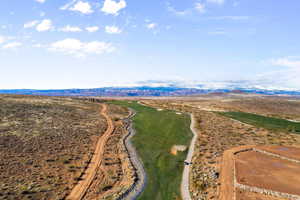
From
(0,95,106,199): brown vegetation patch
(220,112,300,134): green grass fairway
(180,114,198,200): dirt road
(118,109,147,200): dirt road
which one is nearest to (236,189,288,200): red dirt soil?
(180,114,198,200): dirt road

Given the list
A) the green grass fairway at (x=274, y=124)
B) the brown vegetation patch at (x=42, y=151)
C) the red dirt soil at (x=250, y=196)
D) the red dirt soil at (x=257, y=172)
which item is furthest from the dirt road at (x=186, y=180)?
the green grass fairway at (x=274, y=124)

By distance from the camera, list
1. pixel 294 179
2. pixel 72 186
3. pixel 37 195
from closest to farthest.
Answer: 1. pixel 37 195
2. pixel 72 186
3. pixel 294 179

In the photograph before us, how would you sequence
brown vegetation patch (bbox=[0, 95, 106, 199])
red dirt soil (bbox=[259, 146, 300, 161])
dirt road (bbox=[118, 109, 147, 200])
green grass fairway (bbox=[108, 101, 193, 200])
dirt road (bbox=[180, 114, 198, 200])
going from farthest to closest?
1. red dirt soil (bbox=[259, 146, 300, 161])
2. green grass fairway (bbox=[108, 101, 193, 200])
3. dirt road (bbox=[180, 114, 198, 200])
4. dirt road (bbox=[118, 109, 147, 200])
5. brown vegetation patch (bbox=[0, 95, 106, 199])

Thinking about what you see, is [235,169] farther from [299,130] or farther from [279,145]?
[299,130]

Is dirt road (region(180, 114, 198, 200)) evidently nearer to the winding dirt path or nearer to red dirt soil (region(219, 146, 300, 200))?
red dirt soil (region(219, 146, 300, 200))

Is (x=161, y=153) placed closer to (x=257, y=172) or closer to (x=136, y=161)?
(x=136, y=161)

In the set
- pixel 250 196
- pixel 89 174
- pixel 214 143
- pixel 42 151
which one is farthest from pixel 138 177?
pixel 214 143

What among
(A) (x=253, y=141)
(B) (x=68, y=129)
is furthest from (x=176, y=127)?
(B) (x=68, y=129)

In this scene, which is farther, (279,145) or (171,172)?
(279,145)
